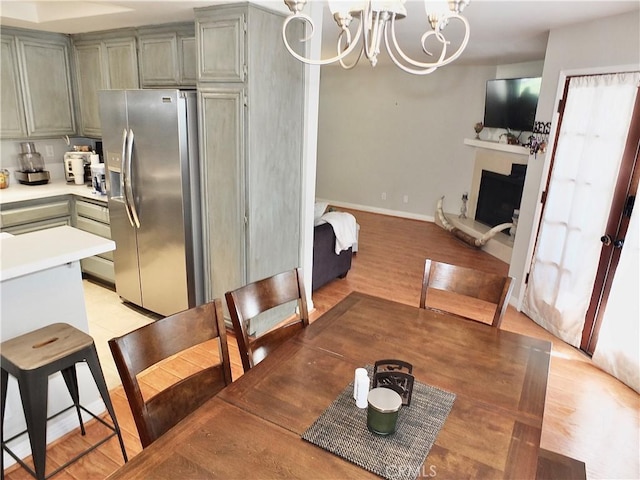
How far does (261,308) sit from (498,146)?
488 centimetres

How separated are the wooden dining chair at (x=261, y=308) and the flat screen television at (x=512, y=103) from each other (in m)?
4.34

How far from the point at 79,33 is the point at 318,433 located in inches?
166

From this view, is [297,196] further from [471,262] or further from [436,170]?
[436,170]

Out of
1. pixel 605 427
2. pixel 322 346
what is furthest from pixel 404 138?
pixel 322 346

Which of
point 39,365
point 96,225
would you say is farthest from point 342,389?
point 96,225

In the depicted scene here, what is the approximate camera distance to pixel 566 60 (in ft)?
11.3

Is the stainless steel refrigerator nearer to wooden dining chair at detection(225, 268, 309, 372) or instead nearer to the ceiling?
the ceiling

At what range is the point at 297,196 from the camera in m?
3.37

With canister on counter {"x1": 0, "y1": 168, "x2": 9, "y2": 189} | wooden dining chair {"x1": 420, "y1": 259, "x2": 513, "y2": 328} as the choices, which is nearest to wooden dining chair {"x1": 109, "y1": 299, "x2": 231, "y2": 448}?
wooden dining chair {"x1": 420, "y1": 259, "x2": 513, "y2": 328}

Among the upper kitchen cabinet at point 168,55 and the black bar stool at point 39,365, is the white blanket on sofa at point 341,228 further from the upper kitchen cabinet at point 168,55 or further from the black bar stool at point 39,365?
the black bar stool at point 39,365

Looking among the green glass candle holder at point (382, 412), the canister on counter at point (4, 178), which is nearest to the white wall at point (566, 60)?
the green glass candle holder at point (382, 412)

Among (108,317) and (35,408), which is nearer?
(35,408)

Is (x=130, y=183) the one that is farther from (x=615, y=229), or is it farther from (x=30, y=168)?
(x=615, y=229)

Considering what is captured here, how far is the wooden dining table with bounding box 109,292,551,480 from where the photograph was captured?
3.57ft
